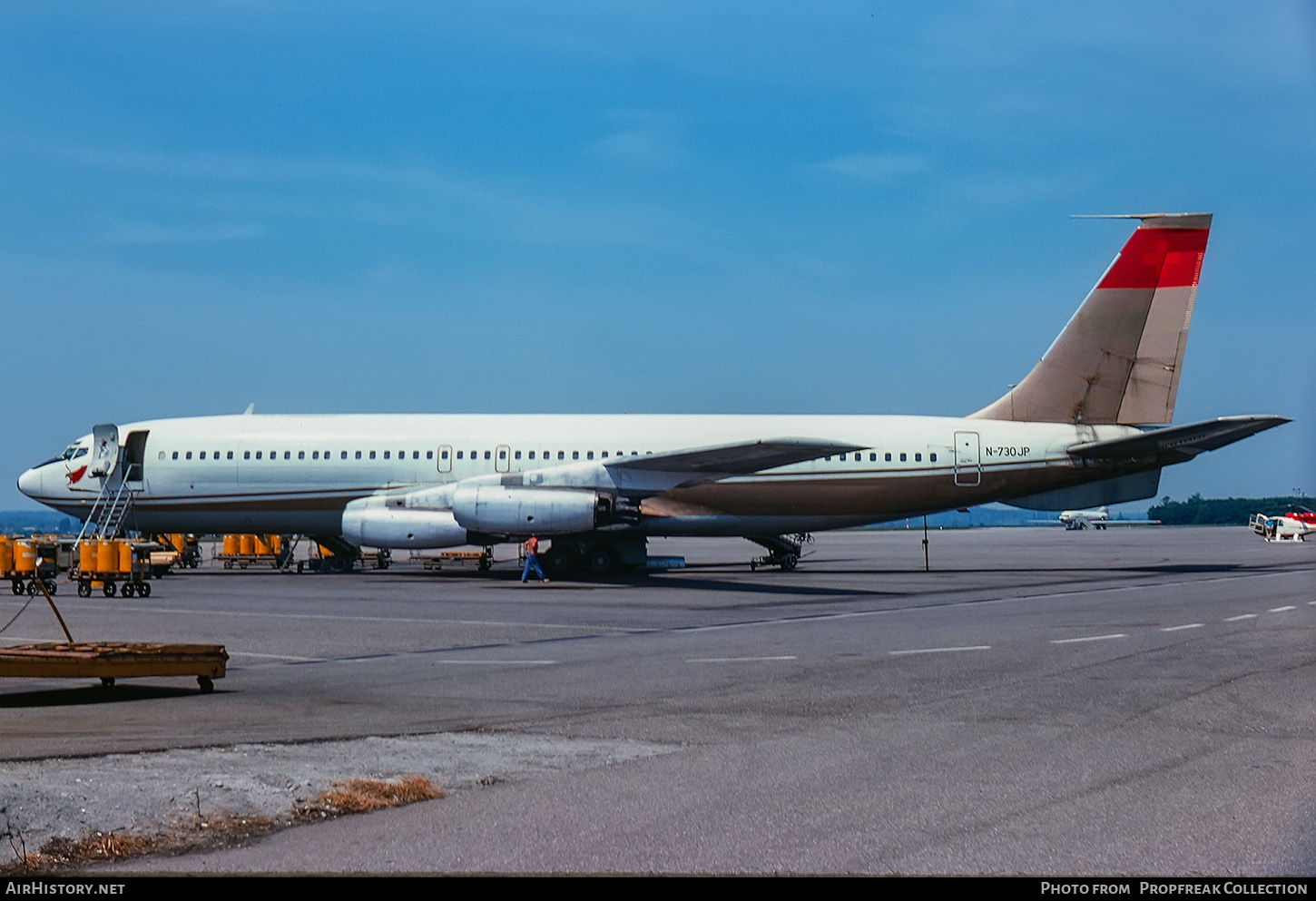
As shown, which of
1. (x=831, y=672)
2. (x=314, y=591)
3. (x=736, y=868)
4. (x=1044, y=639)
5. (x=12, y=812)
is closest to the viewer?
(x=736, y=868)

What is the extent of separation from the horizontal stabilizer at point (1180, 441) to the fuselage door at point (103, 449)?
86.1ft

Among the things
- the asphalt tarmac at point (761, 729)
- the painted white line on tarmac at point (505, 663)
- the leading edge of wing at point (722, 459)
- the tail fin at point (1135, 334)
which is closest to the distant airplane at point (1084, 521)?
the tail fin at point (1135, 334)

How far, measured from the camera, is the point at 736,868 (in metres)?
5.49

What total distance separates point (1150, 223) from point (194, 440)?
26793mm

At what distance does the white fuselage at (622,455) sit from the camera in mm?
31766

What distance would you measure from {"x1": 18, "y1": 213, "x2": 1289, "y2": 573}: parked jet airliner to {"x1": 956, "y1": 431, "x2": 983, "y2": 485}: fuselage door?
0.04 m

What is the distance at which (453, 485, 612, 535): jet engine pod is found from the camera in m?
28.9

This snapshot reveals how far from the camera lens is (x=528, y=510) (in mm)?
28906

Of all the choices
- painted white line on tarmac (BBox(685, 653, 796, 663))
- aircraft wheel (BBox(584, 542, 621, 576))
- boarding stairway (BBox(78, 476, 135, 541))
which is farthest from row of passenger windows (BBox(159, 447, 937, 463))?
painted white line on tarmac (BBox(685, 653, 796, 663))

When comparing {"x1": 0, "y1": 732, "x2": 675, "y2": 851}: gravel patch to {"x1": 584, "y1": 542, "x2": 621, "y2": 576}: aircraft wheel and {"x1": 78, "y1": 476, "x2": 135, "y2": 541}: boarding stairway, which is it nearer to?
{"x1": 584, "y1": 542, "x2": 621, "y2": 576}: aircraft wheel

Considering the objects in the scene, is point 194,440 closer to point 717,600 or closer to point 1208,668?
point 717,600

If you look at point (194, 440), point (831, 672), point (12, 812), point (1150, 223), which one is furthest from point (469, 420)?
point (12, 812)

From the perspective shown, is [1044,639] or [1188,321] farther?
[1188,321]

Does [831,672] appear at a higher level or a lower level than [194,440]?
lower
